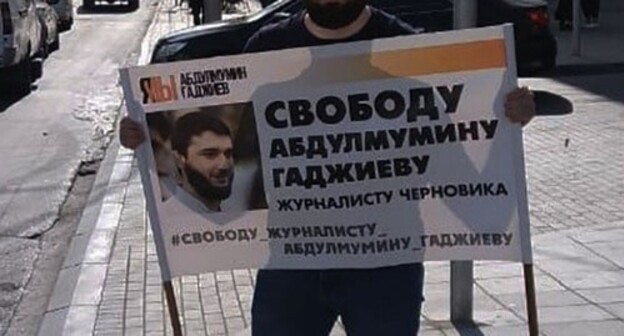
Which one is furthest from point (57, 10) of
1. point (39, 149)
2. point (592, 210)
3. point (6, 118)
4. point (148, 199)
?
point (148, 199)

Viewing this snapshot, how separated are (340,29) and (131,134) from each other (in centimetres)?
77

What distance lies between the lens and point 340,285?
15.1 feet

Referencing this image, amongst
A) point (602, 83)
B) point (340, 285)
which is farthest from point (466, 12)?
point (602, 83)

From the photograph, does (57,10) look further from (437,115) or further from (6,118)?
(437,115)

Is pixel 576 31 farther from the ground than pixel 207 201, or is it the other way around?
pixel 207 201

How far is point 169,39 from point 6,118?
2.82 m

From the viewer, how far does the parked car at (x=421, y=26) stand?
715 inches

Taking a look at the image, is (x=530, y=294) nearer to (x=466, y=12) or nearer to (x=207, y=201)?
(x=207, y=201)

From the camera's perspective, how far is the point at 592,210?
36.0ft

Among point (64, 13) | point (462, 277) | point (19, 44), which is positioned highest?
point (462, 277)

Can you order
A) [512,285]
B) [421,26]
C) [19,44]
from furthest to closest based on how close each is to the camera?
1. [19,44]
2. [421,26]
3. [512,285]

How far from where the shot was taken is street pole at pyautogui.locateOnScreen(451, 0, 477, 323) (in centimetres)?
717

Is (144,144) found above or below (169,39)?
above

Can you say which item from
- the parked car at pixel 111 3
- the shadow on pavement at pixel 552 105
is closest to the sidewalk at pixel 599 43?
the shadow on pavement at pixel 552 105
